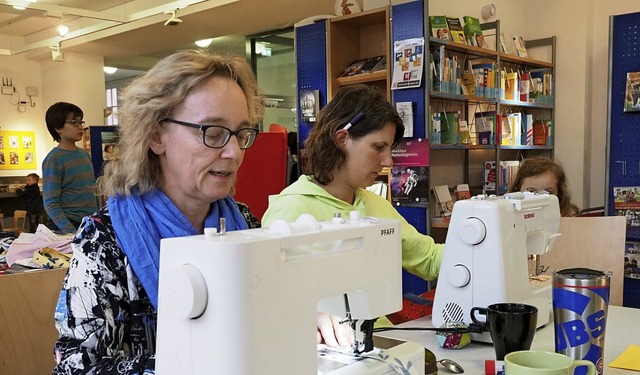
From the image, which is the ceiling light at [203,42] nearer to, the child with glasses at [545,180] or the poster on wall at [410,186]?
the poster on wall at [410,186]

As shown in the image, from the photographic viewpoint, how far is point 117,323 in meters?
1.14

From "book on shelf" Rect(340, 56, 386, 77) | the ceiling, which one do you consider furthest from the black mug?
the ceiling

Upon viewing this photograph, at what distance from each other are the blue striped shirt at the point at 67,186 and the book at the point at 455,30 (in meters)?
2.58

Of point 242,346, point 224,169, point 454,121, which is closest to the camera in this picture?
point 242,346

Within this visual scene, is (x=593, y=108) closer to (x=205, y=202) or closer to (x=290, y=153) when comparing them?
(x=290, y=153)

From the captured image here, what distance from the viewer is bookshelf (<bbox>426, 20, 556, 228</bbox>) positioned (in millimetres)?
3951

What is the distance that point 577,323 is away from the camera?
1.10 meters

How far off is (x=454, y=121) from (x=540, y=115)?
1714mm

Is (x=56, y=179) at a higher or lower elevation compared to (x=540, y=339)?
higher

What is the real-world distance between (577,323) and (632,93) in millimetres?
3381

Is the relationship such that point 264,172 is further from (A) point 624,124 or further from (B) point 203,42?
(B) point 203,42

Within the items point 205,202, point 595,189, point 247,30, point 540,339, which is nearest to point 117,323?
point 205,202

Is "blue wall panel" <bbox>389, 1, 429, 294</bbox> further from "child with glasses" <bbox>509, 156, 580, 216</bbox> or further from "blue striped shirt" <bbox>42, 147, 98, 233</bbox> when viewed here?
"blue striped shirt" <bbox>42, 147, 98, 233</bbox>

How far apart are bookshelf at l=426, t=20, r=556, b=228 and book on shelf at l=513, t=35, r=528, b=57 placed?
77 millimetres
